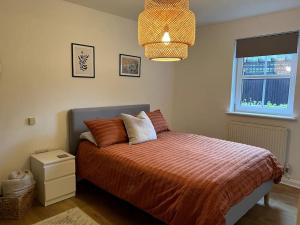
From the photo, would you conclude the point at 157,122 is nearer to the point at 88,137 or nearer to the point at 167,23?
the point at 88,137

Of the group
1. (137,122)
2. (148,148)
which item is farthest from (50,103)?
(148,148)

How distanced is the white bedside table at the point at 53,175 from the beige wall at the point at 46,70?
253mm

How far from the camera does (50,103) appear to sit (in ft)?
9.25

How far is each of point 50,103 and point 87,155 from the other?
0.80 metres

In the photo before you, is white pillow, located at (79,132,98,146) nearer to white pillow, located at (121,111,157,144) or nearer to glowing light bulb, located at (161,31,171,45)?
white pillow, located at (121,111,157,144)

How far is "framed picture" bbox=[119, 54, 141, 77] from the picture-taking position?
3541mm

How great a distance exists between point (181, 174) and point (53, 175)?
1475 mm

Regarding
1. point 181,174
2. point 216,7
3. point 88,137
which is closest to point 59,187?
point 88,137

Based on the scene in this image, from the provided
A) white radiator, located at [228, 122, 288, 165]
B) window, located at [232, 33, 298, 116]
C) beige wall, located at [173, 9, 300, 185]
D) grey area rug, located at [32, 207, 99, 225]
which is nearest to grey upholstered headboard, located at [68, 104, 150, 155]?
grey area rug, located at [32, 207, 99, 225]

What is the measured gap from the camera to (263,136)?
3.32m

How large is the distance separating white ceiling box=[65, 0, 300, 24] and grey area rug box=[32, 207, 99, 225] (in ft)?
8.16

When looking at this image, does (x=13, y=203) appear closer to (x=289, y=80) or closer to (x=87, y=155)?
(x=87, y=155)

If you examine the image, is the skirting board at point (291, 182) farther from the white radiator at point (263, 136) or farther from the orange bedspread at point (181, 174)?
the orange bedspread at point (181, 174)

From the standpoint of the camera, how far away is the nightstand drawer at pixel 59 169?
96.5 inches
